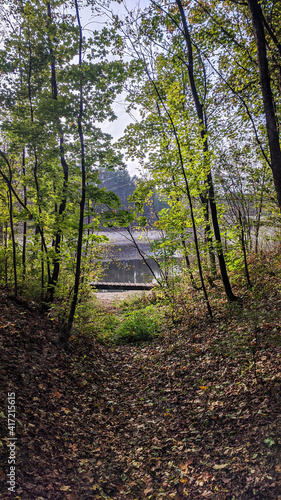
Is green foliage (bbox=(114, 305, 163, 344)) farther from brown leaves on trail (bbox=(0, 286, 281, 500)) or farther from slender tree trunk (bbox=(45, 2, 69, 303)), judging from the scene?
slender tree trunk (bbox=(45, 2, 69, 303))

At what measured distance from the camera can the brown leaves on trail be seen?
266 centimetres

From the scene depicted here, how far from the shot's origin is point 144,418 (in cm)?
413

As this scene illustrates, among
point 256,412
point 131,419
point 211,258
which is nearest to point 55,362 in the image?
point 131,419

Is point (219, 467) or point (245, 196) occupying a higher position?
point (245, 196)

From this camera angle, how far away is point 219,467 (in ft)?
9.12

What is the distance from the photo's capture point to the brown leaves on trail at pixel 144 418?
2.66 m

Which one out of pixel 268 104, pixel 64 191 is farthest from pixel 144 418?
pixel 268 104

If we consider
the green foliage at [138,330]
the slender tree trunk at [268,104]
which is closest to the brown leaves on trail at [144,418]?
the green foliage at [138,330]

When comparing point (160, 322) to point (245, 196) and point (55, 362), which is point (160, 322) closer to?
point (55, 362)

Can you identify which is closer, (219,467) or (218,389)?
(219,467)

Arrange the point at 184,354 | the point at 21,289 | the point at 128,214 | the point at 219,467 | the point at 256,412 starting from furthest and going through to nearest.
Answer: the point at 21,289 < the point at 184,354 < the point at 128,214 < the point at 256,412 < the point at 219,467

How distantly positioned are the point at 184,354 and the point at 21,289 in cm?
444

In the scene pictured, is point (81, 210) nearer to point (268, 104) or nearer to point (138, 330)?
point (268, 104)

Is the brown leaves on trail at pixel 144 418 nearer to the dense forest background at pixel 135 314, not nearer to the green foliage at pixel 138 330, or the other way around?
the dense forest background at pixel 135 314
